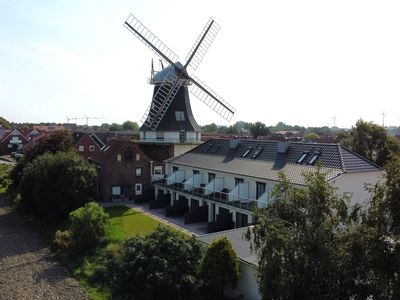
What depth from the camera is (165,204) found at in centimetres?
3775

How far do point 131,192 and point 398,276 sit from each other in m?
35.0

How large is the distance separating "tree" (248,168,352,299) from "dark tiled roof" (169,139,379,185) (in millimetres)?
11583

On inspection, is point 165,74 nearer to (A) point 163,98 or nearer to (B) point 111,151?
(A) point 163,98

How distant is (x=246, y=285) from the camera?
17422mm

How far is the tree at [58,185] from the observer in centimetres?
3225

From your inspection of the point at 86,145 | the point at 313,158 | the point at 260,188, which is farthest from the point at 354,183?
the point at 86,145

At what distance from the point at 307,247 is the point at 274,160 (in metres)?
20.0

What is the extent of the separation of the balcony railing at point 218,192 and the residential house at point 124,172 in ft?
11.7

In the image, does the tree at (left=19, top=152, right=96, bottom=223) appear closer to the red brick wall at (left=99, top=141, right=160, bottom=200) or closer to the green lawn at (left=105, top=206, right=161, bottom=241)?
the green lawn at (left=105, top=206, right=161, bottom=241)

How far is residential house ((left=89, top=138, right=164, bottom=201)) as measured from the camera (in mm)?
40250

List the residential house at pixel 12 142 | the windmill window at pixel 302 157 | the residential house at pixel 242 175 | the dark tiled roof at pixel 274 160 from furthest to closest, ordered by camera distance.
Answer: the residential house at pixel 12 142, the windmill window at pixel 302 157, the dark tiled roof at pixel 274 160, the residential house at pixel 242 175

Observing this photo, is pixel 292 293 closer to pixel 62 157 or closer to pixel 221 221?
pixel 221 221

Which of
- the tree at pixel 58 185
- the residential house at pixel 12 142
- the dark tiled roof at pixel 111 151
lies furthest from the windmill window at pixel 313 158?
the residential house at pixel 12 142

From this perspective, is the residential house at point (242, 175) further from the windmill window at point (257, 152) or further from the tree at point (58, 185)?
the tree at point (58, 185)
